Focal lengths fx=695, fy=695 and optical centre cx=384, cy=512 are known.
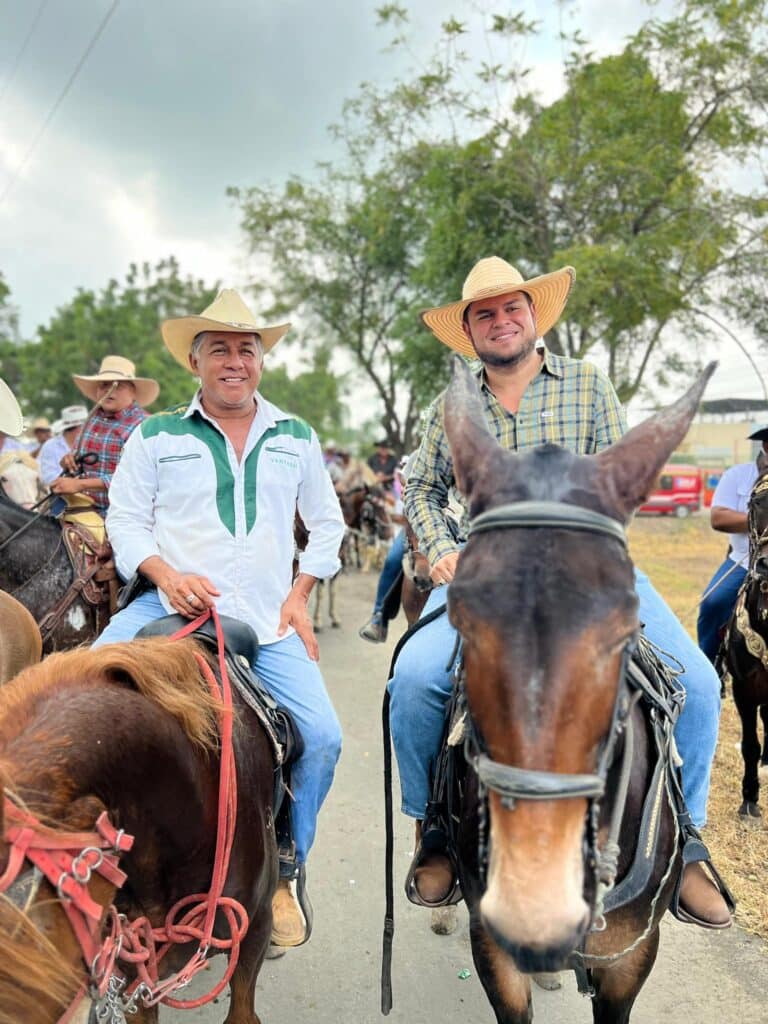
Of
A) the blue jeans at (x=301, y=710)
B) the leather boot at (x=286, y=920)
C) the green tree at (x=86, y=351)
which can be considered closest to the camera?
the blue jeans at (x=301, y=710)

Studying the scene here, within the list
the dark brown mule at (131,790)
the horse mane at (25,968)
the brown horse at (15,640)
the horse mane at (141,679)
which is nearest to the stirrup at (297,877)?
the dark brown mule at (131,790)

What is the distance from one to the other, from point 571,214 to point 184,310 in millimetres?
43457

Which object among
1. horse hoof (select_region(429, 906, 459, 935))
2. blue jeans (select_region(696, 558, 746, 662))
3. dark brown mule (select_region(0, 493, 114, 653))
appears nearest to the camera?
horse hoof (select_region(429, 906, 459, 935))

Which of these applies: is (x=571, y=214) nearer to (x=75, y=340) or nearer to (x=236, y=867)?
(x=236, y=867)

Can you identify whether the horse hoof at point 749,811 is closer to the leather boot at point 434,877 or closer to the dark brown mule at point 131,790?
the leather boot at point 434,877

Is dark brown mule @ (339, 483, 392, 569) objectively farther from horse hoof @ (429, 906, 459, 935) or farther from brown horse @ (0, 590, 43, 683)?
horse hoof @ (429, 906, 459, 935)

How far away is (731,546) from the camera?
5.27 m

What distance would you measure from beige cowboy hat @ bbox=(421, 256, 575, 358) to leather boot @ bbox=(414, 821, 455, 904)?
88.5 inches

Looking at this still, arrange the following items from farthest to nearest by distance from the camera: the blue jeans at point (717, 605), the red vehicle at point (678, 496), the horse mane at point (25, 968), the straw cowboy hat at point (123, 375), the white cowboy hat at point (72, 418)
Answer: the red vehicle at point (678, 496)
the white cowboy hat at point (72, 418)
the straw cowboy hat at point (123, 375)
the blue jeans at point (717, 605)
the horse mane at point (25, 968)

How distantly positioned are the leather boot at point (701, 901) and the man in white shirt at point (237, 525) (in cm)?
136

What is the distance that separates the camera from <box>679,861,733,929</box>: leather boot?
239 centimetres

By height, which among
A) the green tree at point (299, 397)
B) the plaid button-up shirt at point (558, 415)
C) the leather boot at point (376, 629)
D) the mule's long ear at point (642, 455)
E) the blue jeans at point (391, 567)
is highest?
the green tree at point (299, 397)

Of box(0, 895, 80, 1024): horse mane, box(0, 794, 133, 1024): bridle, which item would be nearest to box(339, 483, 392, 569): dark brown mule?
box(0, 794, 133, 1024): bridle

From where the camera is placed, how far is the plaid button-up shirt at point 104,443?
219 inches
